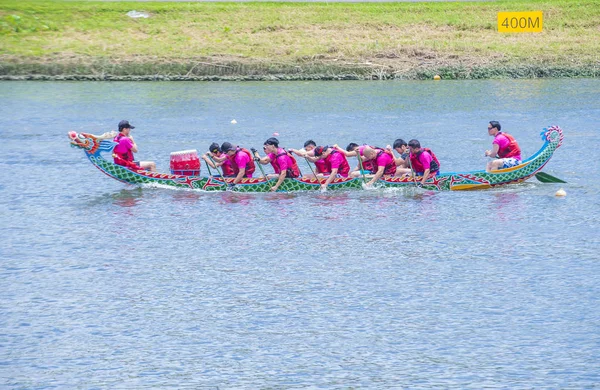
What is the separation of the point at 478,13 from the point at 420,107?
13240 millimetres

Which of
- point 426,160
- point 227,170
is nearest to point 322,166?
point 227,170

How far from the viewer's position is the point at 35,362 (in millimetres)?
14984

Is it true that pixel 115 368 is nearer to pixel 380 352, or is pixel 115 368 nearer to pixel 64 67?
pixel 380 352

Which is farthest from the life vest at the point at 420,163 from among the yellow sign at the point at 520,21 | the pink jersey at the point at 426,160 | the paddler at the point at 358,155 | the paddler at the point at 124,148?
the yellow sign at the point at 520,21

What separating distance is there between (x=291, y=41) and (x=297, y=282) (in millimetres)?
33955

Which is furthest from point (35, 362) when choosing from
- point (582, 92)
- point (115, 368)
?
point (582, 92)

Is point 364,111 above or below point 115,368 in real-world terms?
above

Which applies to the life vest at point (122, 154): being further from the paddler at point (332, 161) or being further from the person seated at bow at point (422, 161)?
the person seated at bow at point (422, 161)

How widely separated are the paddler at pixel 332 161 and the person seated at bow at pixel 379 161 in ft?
2.14

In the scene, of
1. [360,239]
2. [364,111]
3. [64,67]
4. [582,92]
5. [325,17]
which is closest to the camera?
[360,239]

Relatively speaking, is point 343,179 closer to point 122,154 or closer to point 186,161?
point 186,161

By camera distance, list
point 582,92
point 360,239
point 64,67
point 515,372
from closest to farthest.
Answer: point 515,372 → point 360,239 → point 582,92 → point 64,67

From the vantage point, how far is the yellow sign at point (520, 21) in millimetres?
52844

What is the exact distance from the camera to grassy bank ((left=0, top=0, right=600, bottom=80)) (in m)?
49.5
